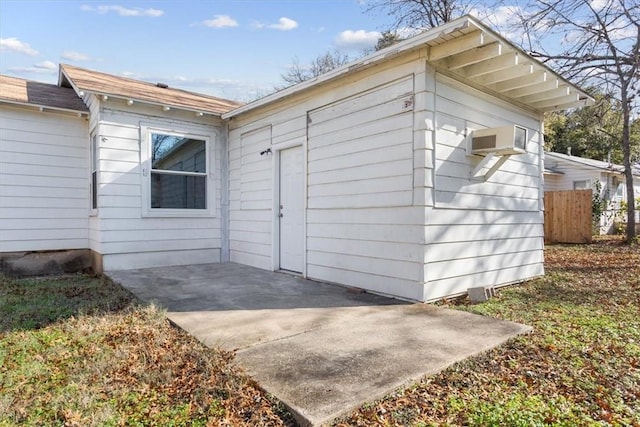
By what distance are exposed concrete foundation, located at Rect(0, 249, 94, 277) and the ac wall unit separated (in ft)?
21.1

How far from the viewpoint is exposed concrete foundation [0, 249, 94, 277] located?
6.29 meters

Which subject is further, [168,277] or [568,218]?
[568,218]

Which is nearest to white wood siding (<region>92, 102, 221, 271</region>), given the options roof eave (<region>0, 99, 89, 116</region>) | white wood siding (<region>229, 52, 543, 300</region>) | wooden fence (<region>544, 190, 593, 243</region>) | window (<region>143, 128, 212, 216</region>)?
window (<region>143, 128, 212, 216</region>)

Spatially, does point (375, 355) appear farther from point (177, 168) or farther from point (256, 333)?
point (177, 168)

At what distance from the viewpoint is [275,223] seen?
6.23 meters

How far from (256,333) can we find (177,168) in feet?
14.6

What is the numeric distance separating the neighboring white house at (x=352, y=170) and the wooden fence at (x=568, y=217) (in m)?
A: 6.47

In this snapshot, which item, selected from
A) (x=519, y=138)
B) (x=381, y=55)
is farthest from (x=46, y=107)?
(x=519, y=138)

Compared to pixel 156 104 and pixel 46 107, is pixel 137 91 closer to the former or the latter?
pixel 156 104

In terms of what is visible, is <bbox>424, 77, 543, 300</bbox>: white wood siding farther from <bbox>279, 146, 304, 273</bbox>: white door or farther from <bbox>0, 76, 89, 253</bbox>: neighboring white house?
<bbox>0, 76, 89, 253</bbox>: neighboring white house

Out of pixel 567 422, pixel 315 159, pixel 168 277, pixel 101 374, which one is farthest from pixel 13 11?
pixel 567 422


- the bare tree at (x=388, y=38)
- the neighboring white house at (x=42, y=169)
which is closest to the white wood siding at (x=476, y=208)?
the neighboring white house at (x=42, y=169)

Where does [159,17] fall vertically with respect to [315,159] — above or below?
above

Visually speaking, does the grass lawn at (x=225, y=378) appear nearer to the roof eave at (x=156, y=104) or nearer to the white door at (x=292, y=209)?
the white door at (x=292, y=209)
